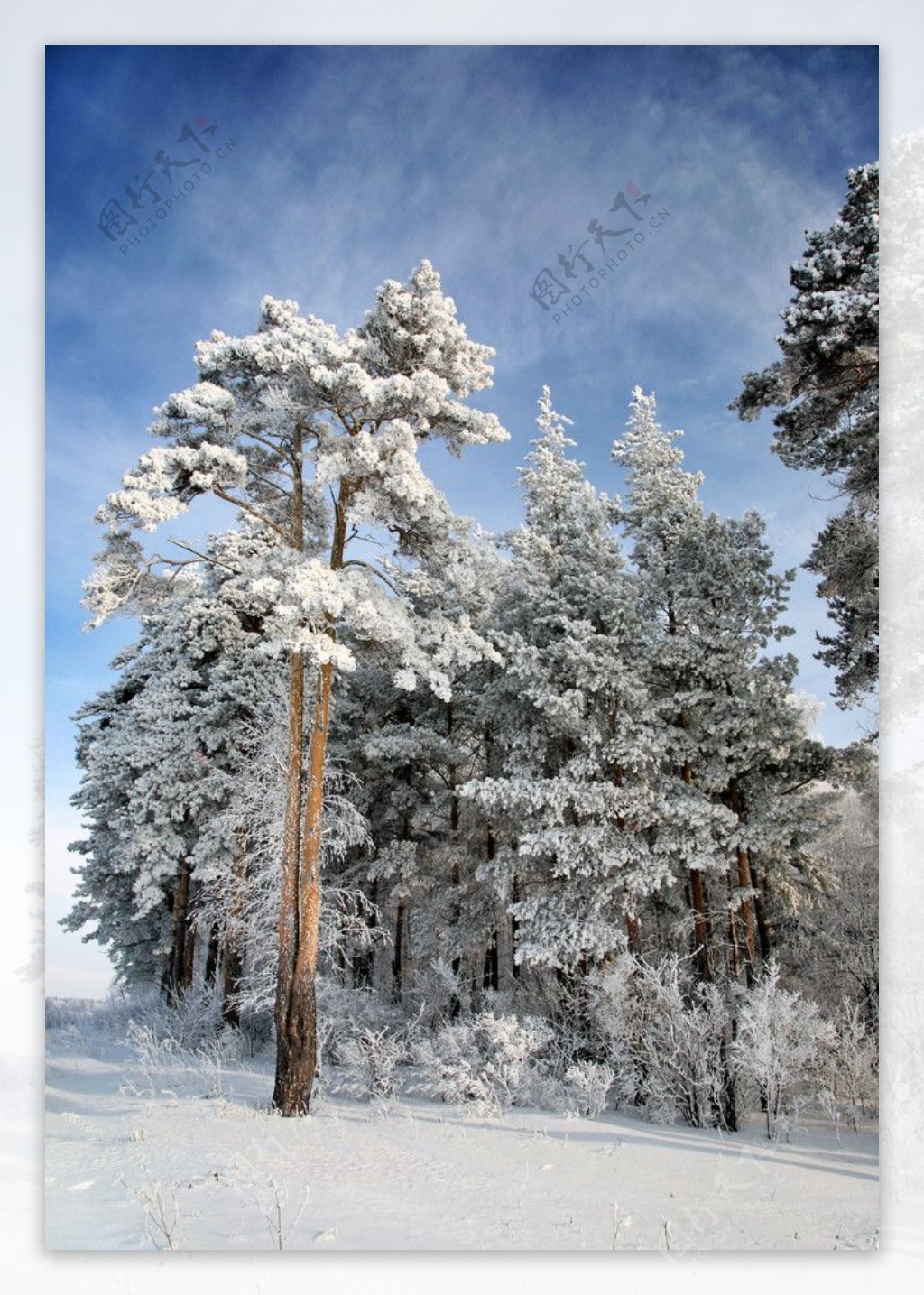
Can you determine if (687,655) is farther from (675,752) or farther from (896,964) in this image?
(896,964)

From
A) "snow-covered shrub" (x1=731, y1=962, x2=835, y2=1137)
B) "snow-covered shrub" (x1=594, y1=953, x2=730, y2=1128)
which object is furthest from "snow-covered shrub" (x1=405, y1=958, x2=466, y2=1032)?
"snow-covered shrub" (x1=731, y1=962, x2=835, y2=1137)

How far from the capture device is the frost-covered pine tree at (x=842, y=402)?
6262 millimetres

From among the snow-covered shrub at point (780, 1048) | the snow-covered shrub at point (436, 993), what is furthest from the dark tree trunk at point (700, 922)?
the snow-covered shrub at point (436, 993)

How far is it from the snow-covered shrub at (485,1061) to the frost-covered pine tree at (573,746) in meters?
0.82

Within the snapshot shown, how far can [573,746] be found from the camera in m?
11.0

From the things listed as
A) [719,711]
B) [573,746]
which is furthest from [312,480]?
[719,711]

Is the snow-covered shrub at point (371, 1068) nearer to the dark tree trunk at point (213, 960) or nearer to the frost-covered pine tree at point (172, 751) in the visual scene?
the dark tree trunk at point (213, 960)

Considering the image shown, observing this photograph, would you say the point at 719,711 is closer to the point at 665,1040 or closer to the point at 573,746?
the point at 573,746

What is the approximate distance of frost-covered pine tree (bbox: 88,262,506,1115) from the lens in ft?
23.6

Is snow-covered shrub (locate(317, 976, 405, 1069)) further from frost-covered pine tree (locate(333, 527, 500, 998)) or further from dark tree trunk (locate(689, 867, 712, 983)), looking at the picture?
dark tree trunk (locate(689, 867, 712, 983))

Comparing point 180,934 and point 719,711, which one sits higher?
point 719,711

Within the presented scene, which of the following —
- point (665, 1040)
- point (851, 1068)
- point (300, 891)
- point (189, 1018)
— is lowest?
point (189, 1018)

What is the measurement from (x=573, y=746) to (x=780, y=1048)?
14.2 ft
